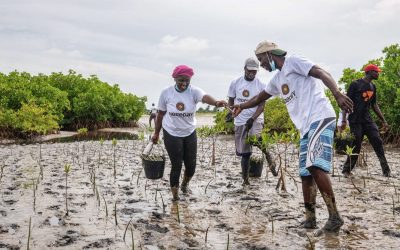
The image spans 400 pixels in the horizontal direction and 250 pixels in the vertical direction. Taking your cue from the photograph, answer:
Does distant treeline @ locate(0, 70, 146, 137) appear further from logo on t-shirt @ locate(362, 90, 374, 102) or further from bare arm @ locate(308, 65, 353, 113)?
bare arm @ locate(308, 65, 353, 113)

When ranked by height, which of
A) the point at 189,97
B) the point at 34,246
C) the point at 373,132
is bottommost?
the point at 34,246

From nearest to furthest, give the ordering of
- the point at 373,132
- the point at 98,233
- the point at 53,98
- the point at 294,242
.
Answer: the point at 294,242 → the point at 98,233 → the point at 373,132 → the point at 53,98

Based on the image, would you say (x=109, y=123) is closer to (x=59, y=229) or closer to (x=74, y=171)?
(x=74, y=171)

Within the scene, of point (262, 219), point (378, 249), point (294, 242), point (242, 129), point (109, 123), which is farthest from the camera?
point (109, 123)

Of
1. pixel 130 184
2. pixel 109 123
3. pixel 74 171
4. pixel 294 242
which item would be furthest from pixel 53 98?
pixel 294 242

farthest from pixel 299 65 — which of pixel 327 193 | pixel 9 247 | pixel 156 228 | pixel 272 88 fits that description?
pixel 9 247

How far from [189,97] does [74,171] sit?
4140 mm

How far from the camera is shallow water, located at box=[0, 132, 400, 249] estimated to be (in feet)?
13.0

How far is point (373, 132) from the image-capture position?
7543 millimetres

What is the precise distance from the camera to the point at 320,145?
399 cm

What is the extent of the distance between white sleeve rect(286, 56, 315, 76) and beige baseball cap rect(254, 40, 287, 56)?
0.67 feet

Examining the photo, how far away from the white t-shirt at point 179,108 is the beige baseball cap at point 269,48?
136 cm

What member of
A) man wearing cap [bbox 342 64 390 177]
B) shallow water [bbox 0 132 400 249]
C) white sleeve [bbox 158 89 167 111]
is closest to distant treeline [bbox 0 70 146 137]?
shallow water [bbox 0 132 400 249]

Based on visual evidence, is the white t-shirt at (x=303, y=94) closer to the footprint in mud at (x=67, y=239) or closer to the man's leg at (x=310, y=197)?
the man's leg at (x=310, y=197)
